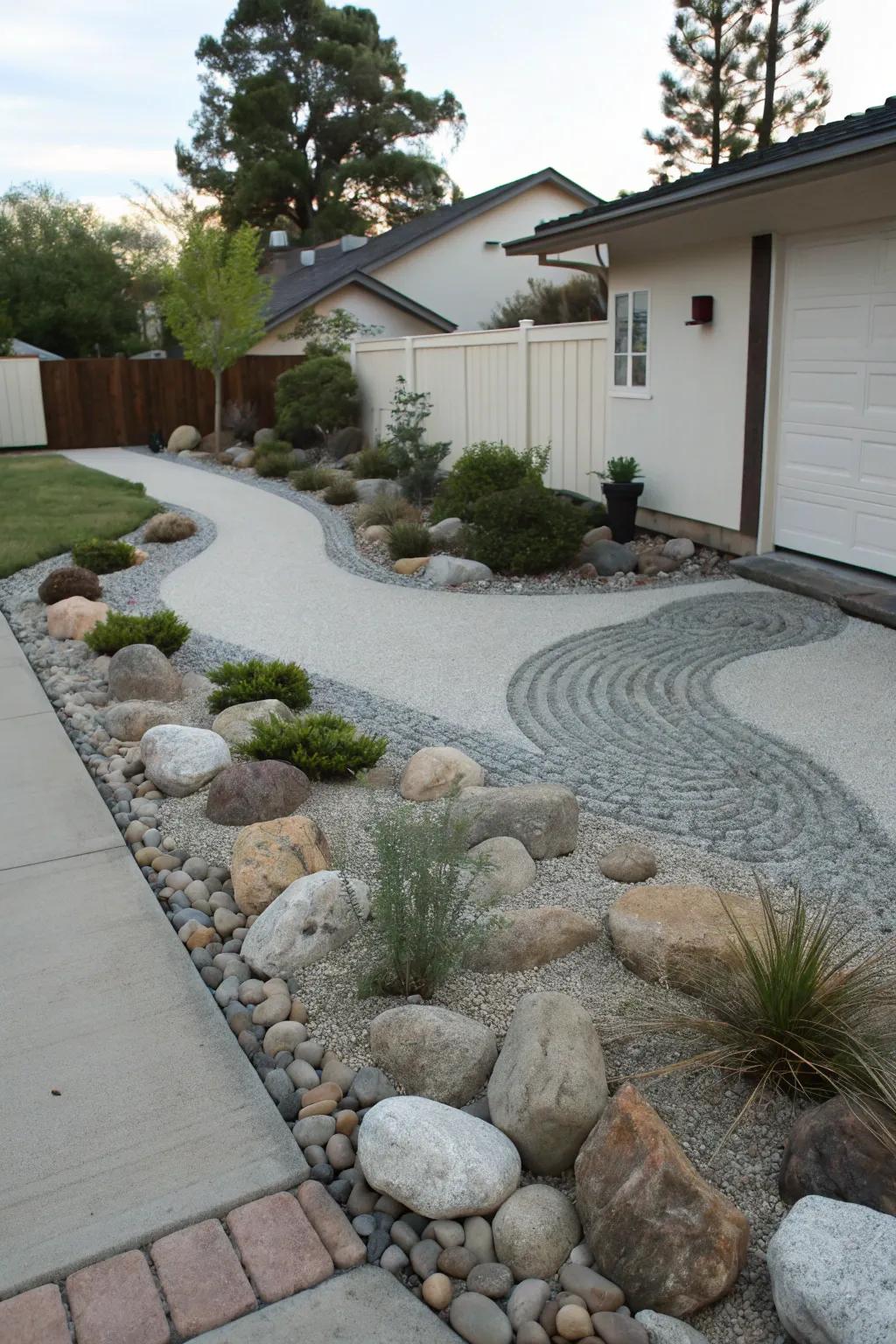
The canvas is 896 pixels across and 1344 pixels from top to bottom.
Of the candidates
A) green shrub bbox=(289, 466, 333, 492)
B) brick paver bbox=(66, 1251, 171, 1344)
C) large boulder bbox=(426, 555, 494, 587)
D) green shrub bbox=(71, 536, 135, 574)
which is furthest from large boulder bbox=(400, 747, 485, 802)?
green shrub bbox=(289, 466, 333, 492)

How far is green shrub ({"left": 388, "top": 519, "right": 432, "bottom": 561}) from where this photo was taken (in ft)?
34.5

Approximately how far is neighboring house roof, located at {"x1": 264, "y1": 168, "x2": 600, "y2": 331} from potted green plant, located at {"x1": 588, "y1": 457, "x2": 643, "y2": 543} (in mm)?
13833

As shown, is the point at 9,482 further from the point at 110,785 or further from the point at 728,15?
the point at 728,15

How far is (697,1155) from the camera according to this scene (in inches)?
108

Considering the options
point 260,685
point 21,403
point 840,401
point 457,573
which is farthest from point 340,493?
point 21,403

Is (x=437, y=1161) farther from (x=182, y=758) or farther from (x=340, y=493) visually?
(x=340, y=493)

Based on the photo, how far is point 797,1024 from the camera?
9.41 feet

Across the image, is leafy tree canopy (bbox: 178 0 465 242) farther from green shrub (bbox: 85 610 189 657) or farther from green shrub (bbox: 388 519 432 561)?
green shrub (bbox: 85 610 189 657)

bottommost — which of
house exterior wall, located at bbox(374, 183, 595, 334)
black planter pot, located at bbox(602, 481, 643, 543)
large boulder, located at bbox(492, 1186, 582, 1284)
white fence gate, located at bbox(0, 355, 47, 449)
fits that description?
large boulder, located at bbox(492, 1186, 582, 1284)

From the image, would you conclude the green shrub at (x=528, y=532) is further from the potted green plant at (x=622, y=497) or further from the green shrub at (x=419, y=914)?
the green shrub at (x=419, y=914)

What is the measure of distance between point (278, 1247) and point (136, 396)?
21462 mm

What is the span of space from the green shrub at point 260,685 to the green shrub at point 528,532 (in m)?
3.71

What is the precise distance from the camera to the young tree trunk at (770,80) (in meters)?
22.0

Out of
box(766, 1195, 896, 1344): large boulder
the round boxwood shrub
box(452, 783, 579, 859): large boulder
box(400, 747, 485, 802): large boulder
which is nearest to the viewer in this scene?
box(766, 1195, 896, 1344): large boulder
